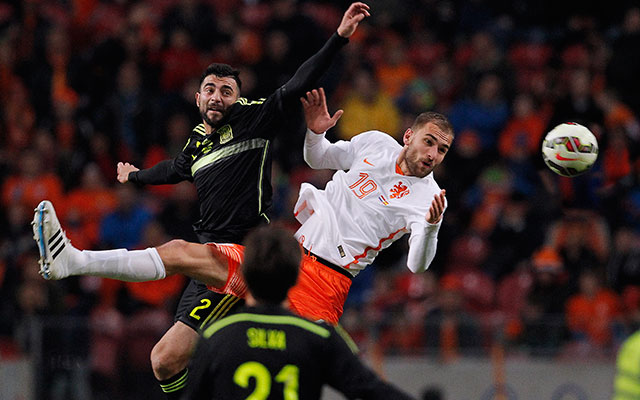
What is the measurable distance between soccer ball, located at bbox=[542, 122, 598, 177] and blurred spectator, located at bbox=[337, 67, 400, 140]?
5.64 metres

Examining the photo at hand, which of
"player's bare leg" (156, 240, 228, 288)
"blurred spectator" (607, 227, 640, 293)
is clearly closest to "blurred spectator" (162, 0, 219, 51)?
"blurred spectator" (607, 227, 640, 293)

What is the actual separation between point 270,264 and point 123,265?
8.11 feet

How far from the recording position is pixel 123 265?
643cm

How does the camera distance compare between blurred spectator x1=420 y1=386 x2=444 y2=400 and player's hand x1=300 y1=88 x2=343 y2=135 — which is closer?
player's hand x1=300 y1=88 x2=343 y2=135

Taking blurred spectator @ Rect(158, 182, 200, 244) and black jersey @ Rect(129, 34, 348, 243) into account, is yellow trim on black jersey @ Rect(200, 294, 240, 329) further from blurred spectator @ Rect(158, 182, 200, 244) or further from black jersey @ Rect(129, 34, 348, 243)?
blurred spectator @ Rect(158, 182, 200, 244)

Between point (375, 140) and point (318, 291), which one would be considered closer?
point (318, 291)

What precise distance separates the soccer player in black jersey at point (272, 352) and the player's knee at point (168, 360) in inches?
119

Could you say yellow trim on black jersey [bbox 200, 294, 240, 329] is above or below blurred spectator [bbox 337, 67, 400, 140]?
below

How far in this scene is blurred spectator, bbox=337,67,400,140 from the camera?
14.1 meters

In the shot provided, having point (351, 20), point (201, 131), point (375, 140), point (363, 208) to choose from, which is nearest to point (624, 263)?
point (375, 140)

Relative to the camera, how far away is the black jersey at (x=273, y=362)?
4.18 meters

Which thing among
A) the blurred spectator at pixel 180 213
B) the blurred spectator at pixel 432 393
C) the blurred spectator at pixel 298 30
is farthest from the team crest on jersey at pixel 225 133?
the blurred spectator at pixel 298 30

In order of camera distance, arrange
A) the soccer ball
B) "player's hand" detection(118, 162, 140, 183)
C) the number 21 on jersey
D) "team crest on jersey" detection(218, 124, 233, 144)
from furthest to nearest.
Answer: the soccer ball
"player's hand" detection(118, 162, 140, 183)
"team crest on jersey" detection(218, 124, 233, 144)
the number 21 on jersey

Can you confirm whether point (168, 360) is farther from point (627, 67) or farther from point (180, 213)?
point (627, 67)
